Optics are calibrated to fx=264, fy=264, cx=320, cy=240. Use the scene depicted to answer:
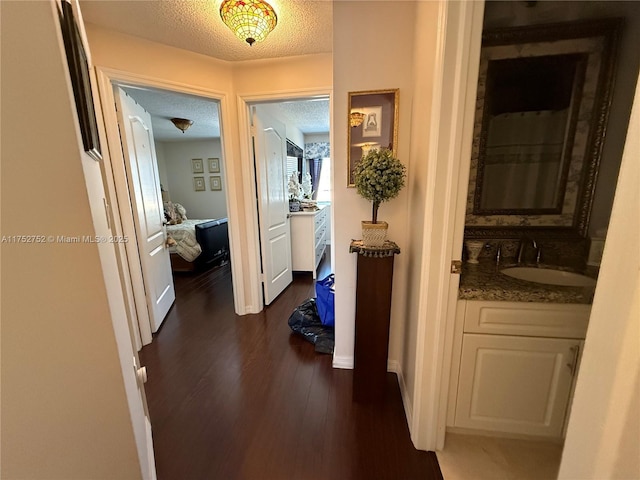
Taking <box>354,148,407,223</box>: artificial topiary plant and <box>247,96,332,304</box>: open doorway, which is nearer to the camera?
<box>354,148,407,223</box>: artificial topiary plant

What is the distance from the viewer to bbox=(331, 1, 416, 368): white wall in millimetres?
1441

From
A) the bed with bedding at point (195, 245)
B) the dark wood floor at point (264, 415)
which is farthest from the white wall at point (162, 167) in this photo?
the dark wood floor at point (264, 415)

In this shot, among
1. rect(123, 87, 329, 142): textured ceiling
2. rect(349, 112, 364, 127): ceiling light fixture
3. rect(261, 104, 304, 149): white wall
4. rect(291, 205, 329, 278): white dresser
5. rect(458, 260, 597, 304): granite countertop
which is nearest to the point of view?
rect(458, 260, 597, 304): granite countertop

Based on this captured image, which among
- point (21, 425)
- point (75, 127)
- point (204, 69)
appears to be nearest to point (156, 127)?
point (204, 69)

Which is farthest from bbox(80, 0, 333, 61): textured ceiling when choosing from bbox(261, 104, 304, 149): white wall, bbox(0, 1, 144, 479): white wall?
bbox(0, 1, 144, 479): white wall

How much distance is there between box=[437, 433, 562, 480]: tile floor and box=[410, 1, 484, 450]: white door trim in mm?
90

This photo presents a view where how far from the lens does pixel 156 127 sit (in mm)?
4410

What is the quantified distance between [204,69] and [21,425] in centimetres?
241

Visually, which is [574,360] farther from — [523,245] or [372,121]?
[372,121]

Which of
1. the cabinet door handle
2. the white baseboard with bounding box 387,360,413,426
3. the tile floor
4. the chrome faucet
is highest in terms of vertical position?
the chrome faucet

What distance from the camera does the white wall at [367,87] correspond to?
4.73 ft

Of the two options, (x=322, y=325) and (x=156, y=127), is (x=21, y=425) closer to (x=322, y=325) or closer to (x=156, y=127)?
(x=322, y=325)

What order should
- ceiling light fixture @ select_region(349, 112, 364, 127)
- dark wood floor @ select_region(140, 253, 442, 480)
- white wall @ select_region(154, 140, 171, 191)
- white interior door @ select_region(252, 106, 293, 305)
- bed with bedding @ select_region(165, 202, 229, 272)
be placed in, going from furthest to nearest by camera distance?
white wall @ select_region(154, 140, 171, 191) < bed with bedding @ select_region(165, 202, 229, 272) < white interior door @ select_region(252, 106, 293, 305) < ceiling light fixture @ select_region(349, 112, 364, 127) < dark wood floor @ select_region(140, 253, 442, 480)

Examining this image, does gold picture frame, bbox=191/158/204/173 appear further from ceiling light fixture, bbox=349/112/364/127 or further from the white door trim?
the white door trim
